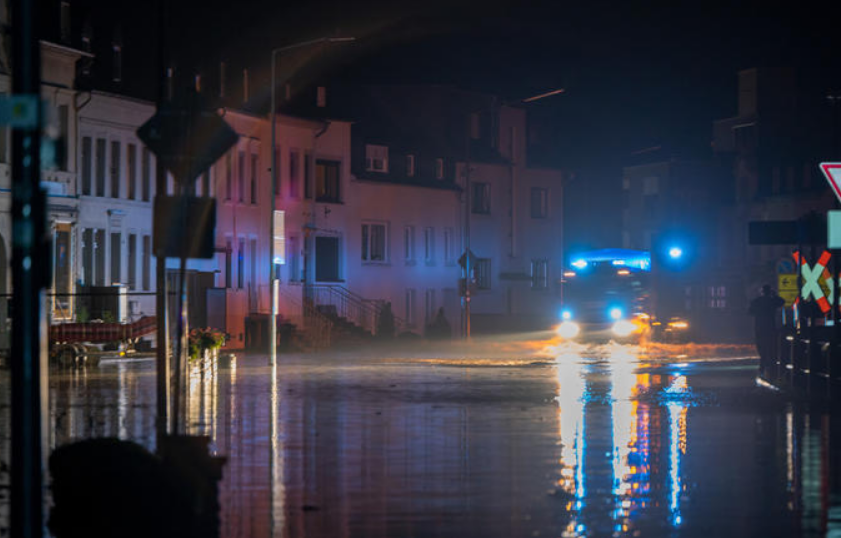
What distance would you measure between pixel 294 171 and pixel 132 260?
40.8ft

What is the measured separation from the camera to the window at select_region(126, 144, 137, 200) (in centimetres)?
5619

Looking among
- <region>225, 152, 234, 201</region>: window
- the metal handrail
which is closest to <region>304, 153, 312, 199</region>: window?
the metal handrail

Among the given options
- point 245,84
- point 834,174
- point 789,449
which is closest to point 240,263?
point 245,84

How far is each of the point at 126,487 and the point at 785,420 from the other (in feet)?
48.0

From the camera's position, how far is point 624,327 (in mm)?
70312

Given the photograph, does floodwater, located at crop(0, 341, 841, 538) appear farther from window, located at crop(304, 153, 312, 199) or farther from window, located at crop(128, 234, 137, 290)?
window, located at crop(304, 153, 312, 199)

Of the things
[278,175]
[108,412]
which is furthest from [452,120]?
[108,412]

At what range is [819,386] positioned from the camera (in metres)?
27.4

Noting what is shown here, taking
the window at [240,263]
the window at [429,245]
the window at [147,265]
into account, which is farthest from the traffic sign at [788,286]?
the window at [429,245]

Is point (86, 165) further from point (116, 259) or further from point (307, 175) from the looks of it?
point (307, 175)

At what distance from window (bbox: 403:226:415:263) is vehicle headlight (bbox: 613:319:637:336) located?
37.2ft

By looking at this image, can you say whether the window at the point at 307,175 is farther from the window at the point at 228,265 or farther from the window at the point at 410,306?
the window at the point at 410,306

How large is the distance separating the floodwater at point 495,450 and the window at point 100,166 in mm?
18736

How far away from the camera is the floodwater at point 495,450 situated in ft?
40.8
